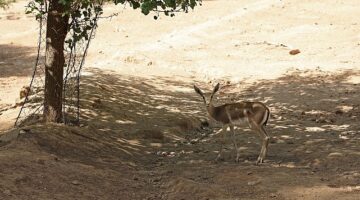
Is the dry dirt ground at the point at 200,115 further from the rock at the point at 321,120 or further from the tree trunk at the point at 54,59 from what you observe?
the tree trunk at the point at 54,59

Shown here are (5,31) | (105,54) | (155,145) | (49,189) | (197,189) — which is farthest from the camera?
(5,31)

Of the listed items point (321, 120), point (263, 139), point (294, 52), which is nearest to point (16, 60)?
point (294, 52)

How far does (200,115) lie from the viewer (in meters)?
14.0

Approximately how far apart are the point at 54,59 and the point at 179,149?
2.97m

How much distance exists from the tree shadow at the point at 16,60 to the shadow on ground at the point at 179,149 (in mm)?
6463

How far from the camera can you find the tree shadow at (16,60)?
21.5 m

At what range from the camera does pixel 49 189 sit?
7422 mm

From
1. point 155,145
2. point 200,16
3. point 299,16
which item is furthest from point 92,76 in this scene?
point 200,16

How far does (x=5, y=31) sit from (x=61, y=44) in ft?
73.6

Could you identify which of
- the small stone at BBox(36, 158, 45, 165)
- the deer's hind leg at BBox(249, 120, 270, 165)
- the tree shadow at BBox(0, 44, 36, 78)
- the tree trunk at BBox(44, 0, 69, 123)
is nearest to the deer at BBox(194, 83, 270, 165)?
the deer's hind leg at BBox(249, 120, 270, 165)

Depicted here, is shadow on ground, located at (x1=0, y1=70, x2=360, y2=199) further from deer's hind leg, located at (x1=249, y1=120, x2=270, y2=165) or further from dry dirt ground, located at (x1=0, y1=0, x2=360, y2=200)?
deer's hind leg, located at (x1=249, y1=120, x2=270, y2=165)

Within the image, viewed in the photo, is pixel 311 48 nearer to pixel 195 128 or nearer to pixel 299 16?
pixel 299 16

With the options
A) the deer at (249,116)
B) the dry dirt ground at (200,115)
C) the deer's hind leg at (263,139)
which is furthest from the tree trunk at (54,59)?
the deer's hind leg at (263,139)

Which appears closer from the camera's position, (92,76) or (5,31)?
(92,76)
